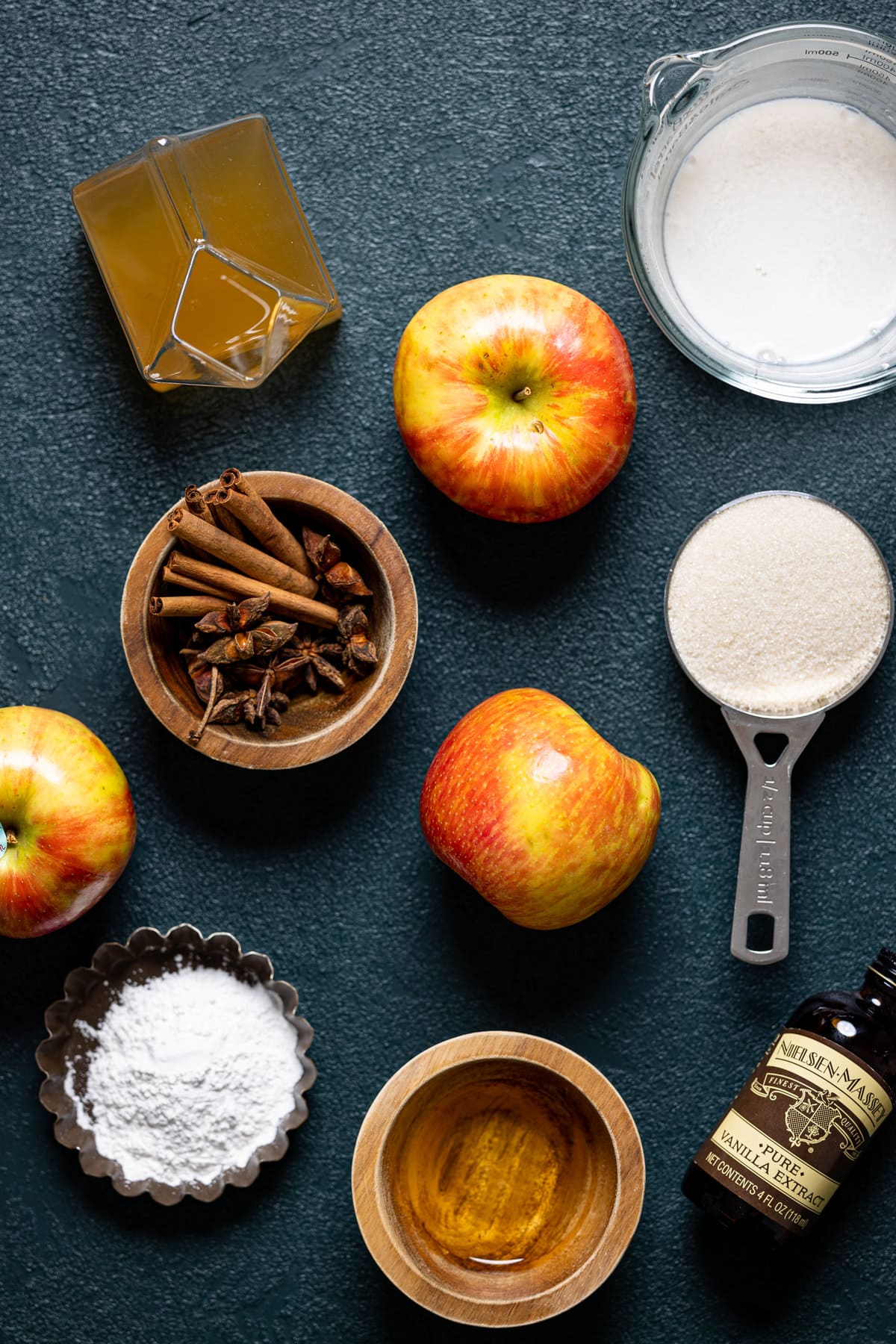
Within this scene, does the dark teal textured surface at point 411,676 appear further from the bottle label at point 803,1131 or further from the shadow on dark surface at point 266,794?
the bottle label at point 803,1131

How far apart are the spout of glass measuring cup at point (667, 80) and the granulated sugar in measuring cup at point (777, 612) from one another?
1.29 ft

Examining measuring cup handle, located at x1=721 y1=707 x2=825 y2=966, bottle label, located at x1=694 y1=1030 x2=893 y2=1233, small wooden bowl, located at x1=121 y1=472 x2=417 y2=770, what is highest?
small wooden bowl, located at x1=121 y1=472 x2=417 y2=770

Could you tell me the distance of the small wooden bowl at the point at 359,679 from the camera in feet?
3.56

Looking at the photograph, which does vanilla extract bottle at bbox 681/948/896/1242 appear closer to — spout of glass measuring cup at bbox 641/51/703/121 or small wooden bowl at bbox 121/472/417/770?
small wooden bowl at bbox 121/472/417/770

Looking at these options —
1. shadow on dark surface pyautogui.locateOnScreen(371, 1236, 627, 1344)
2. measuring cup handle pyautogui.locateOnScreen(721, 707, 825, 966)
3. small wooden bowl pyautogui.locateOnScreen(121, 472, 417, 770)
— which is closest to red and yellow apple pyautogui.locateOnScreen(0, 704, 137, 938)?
small wooden bowl pyautogui.locateOnScreen(121, 472, 417, 770)

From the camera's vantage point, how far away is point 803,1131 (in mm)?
1057

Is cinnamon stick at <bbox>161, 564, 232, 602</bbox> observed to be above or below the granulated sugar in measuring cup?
above

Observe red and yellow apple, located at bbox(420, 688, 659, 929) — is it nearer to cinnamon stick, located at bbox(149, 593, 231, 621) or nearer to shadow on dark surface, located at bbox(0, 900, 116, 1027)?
cinnamon stick, located at bbox(149, 593, 231, 621)

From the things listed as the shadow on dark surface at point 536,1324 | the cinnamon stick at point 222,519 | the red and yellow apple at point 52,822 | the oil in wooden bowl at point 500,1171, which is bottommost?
the shadow on dark surface at point 536,1324

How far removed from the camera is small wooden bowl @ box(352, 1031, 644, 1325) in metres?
1.05

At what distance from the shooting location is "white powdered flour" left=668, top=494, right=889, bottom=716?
116 centimetres

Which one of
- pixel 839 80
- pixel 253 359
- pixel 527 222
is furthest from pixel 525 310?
pixel 839 80

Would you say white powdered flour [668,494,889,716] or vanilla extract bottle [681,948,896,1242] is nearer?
vanilla extract bottle [681,948,896,1242]

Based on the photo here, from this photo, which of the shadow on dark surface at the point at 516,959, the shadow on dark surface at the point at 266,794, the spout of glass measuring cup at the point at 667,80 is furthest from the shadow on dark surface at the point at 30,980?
the spout of glass measuring cup at the point at 667,80
